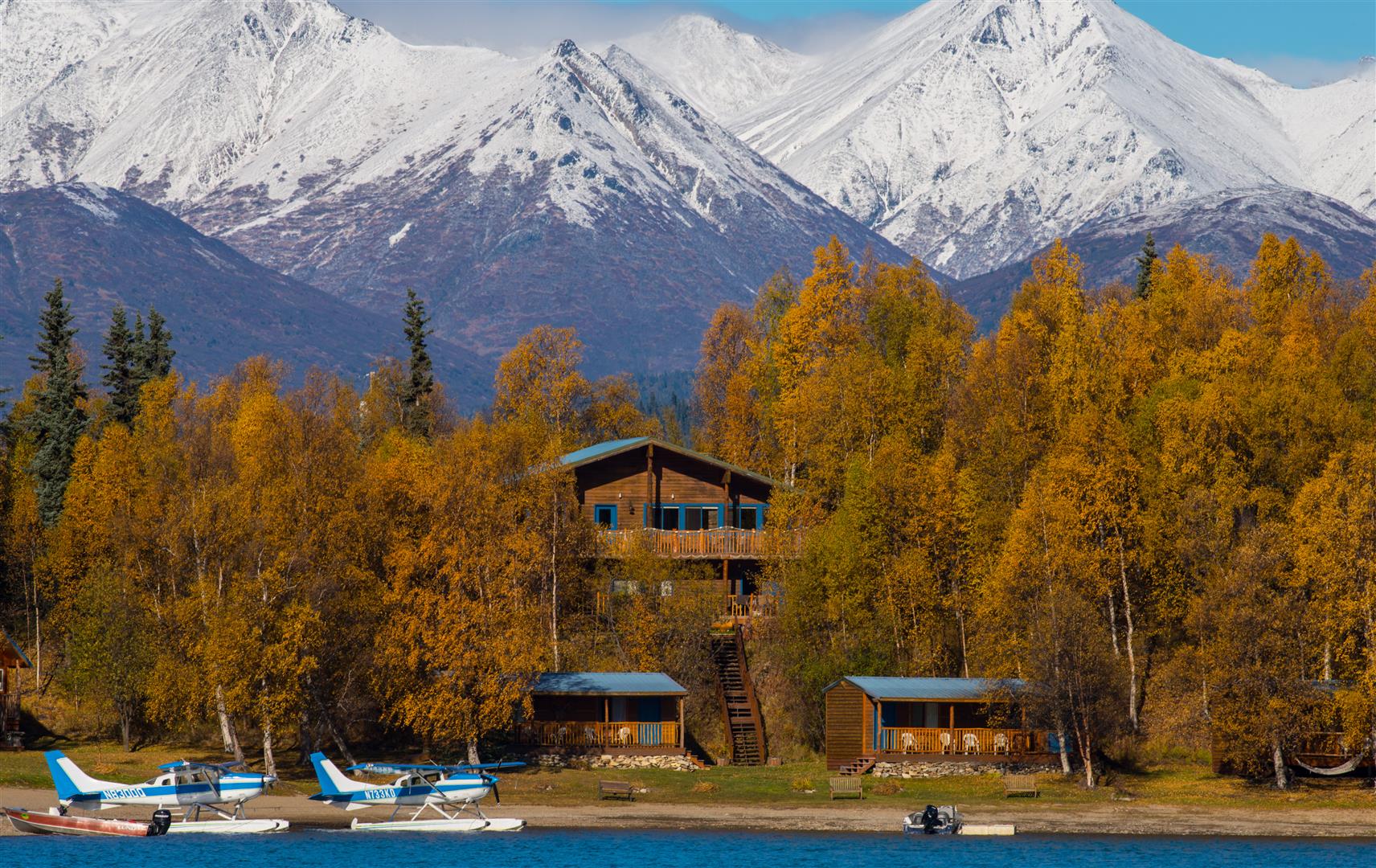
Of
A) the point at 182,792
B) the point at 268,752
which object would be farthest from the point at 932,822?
the point at 182,792

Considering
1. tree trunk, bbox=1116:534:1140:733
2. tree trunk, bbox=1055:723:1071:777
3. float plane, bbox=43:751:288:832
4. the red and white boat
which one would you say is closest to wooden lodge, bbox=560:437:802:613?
tree trunk, bbox=1116:534:1140:733

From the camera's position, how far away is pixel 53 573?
85000 millimetres

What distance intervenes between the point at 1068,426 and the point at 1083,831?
23187 millimetres

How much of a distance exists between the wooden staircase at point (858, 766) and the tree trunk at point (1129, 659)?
1123 cm

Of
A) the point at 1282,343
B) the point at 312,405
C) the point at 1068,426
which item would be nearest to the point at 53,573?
the point at 312,405

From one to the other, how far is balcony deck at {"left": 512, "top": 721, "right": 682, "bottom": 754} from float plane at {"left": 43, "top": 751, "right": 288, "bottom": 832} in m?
13.4

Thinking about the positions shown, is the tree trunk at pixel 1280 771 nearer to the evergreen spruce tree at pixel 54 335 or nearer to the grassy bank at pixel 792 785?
the grassy bank at pixel 792 785

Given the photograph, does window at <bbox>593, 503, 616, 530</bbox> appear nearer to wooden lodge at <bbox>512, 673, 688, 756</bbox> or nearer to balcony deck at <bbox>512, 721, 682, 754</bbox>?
wooden lodge at <bbox>512, 673, 688, 756</bbox>

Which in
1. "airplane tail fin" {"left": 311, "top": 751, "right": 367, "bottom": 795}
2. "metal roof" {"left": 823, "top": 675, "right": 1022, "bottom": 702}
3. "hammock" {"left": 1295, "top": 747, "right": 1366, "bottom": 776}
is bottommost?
"hammock" {"left": 1295, "top": 747, "right": 1366, "bottom": 776}

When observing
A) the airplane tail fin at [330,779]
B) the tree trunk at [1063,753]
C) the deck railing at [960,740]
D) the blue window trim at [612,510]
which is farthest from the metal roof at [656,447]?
the airplane tail fin at [330,779]

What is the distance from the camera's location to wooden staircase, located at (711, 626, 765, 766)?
77.0 m

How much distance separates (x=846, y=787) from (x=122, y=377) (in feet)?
180

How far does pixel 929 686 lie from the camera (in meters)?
72.7

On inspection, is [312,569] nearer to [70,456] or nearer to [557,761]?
[557,761]
